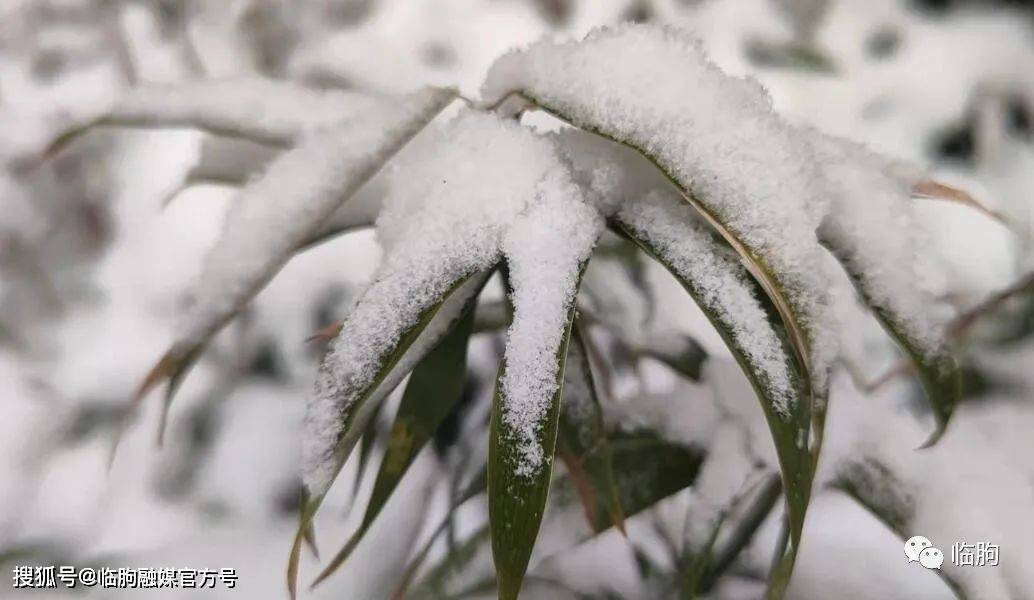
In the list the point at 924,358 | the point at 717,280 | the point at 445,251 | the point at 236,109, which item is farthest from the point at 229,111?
the point at 924,358

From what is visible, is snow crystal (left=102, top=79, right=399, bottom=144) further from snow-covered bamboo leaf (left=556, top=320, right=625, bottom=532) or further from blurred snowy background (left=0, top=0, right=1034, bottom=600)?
snow-covered bamboo leaf (left=556, top=320, right=625, bottom=532)

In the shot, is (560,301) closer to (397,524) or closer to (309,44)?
(397,524)

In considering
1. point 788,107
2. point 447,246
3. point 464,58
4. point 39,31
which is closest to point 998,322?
point 788,107

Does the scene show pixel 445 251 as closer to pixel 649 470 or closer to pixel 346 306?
pixel 649 470

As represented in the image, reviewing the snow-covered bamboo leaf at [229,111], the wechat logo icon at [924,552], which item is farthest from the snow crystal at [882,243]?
the snow-covered bamboo leaf at [229,111]

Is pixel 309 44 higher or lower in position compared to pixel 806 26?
lower

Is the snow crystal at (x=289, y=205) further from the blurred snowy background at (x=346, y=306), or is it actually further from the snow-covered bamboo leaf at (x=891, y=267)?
the snow-covered bamboo leaf at (x=891, y=267)

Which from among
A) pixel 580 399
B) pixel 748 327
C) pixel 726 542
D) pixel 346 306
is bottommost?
pixel 346 306
